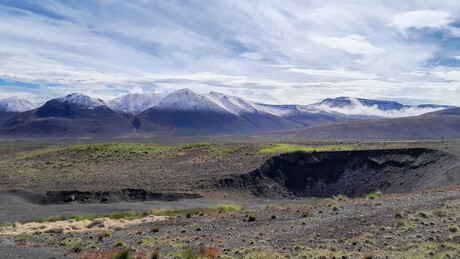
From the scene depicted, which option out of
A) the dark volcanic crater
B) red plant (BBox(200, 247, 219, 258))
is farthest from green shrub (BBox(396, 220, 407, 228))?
the dark volcanic crater

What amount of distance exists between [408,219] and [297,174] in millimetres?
30200

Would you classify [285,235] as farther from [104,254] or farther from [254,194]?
Answer: [254,194]

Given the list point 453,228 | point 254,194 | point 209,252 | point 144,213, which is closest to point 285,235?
point 209,252

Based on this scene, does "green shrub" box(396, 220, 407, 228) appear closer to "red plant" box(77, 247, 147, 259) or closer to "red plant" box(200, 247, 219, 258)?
"red plant" box(200, 247, 219, 258)

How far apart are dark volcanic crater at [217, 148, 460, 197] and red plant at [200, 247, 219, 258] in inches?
1022

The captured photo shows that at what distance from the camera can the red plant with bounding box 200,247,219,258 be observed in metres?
14.3

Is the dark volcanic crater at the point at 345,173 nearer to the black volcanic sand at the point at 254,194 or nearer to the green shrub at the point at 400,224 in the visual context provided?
the black volcanic sand at the point at 254,194

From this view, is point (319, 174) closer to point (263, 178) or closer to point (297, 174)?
point (297, 174)

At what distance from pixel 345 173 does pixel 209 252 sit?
1436 inches

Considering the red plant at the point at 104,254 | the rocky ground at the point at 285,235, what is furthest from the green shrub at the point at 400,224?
the red plant at the point at 104,254

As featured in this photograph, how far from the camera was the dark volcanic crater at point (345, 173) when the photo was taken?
140 ft

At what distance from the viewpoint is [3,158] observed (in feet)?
205

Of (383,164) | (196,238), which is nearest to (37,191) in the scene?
(196,238)

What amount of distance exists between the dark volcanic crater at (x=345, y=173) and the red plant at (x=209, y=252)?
26.0 metres
